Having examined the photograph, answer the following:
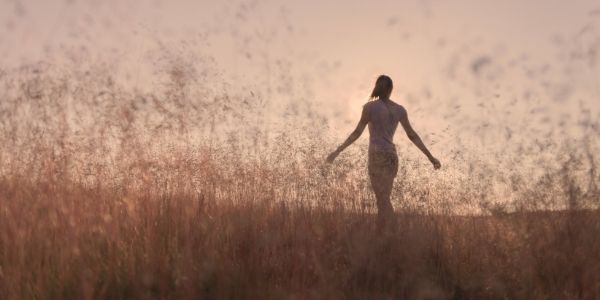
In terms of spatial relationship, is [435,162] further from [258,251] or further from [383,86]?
[258,251]

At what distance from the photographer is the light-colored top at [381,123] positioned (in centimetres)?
481

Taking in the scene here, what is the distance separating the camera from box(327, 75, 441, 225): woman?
4.58m

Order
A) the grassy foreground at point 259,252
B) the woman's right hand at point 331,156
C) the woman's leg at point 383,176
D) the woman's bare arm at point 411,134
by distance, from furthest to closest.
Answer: the woman's bare arm at point 411,134
the woman's right hand at point 331,156
the woman's leg at point 383,176
the grassy foreground at point 259,252

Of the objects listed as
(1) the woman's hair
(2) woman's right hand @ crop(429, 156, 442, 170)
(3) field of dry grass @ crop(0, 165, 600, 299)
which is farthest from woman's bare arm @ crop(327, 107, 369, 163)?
(3) field of dry grass @ crop(0, 165, 600, 299)

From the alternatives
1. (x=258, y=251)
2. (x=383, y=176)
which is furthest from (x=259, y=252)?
(x=383, y=176)

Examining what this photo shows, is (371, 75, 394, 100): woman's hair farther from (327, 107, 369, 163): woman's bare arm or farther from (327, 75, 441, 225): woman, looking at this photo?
(327, 107, 369, 163): woman's bare arm

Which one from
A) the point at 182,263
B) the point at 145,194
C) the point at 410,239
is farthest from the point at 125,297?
the point at 410,239

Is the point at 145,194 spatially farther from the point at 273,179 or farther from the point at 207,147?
the point at 273,179

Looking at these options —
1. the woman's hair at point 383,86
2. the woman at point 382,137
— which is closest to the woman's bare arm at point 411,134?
the woman at point 382,137

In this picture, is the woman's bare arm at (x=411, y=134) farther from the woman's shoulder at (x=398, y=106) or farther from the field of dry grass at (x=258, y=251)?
the field of dry grass at (x=258, y=251)

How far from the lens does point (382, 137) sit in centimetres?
481

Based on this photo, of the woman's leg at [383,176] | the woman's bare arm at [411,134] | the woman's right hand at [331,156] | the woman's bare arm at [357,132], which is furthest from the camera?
the woman's bare arm at [411,134]

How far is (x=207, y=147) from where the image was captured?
165 inches

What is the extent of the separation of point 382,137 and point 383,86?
0.44 metres
